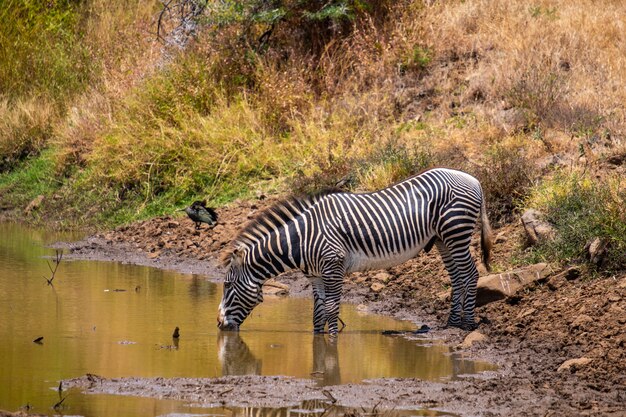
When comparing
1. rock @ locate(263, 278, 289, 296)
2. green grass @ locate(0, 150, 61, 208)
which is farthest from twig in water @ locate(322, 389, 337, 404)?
green grass @ locate(0, 150, 61, 208)

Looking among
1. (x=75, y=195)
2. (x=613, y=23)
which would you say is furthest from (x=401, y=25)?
(x=75, y=195)

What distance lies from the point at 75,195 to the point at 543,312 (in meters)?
10.8

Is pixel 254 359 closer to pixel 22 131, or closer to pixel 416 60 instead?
pixel 416 60

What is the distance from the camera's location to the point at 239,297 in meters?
10.1

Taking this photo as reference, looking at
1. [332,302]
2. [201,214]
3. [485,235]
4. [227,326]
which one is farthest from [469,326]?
[201,214]

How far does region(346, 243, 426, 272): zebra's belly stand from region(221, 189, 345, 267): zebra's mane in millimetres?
668

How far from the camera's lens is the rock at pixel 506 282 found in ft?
35.5

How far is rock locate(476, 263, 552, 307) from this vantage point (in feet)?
35.5

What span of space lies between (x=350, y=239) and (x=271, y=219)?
31.4 inches

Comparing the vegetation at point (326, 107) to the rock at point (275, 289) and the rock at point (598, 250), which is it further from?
the rock at point (598, 250)

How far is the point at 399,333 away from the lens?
10156mm

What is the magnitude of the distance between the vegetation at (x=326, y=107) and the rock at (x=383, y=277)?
165 cm

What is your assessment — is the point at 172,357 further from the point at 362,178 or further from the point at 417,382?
the point at 362,178

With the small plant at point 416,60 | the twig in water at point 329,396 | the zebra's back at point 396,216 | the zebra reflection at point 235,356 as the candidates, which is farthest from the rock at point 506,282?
the small plant at point 416,60
